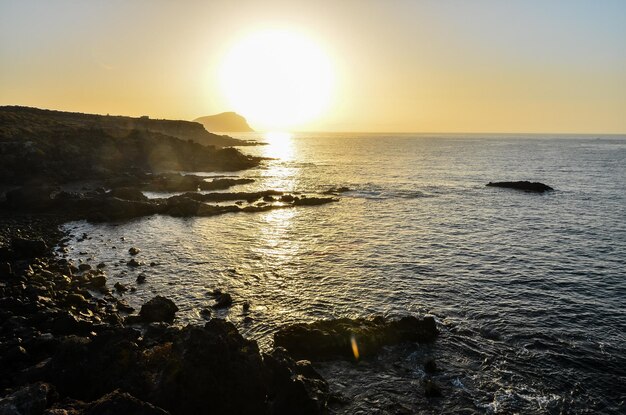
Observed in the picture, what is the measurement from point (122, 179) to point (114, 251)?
42.1 metres

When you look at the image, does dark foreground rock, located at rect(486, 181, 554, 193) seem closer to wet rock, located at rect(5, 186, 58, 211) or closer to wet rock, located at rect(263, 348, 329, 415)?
wet rock, located at rect(263, 348, 329, 415)

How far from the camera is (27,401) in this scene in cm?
1095

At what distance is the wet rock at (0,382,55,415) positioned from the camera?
34.7 feet

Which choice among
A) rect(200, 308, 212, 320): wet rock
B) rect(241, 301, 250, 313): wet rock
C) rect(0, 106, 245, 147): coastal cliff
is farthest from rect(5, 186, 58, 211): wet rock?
rect(0, 106, 245, 147): coastal cliff

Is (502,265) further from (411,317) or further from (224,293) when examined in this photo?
(224,293)

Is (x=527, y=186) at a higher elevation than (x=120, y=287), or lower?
higher

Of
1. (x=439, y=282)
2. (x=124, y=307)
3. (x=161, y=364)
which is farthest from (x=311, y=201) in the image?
(x=161, y=364)

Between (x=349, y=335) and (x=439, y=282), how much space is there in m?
11.1

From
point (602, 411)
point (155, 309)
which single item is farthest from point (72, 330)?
point (602, 411)

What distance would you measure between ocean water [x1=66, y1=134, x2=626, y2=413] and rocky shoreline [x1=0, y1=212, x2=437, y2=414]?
65.3 inches

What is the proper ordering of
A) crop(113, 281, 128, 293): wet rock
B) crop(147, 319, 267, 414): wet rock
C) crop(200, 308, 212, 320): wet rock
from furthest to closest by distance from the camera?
crop(113, 281, 128, 293): wet rock, crop(200, 308, 212, 320): wet rock, crop(147, 319, 267, 414): wet rock

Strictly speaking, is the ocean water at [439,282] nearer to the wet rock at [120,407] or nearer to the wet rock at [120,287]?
the wet rock at [120,287]

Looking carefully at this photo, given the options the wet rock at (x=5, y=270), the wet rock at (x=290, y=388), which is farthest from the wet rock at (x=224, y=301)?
the wet rock at (x=5, y=270)

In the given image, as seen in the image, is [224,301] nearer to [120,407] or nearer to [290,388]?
[290,388]
